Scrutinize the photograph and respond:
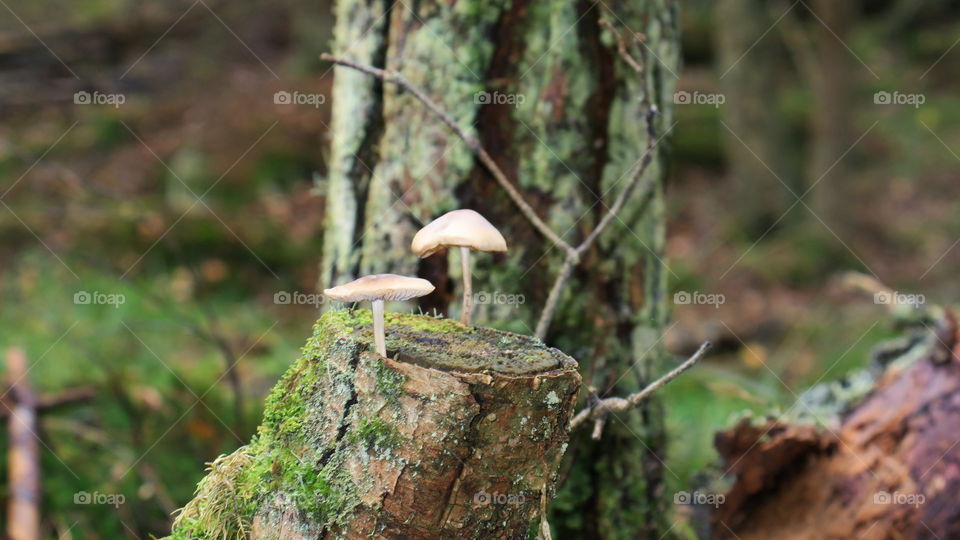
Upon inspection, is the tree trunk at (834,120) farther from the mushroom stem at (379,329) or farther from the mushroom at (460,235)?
the mushroom stem at (379,329)

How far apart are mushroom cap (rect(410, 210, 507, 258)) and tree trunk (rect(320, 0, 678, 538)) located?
82 centimetres

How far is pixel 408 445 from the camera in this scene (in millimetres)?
1612

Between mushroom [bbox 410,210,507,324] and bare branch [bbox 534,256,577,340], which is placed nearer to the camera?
mushroom [bbox 410,210,507,324]

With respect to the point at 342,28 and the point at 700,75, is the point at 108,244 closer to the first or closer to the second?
the point at 342,28

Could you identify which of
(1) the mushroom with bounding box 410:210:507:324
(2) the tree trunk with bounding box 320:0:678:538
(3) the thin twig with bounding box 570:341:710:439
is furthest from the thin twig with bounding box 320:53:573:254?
(1) the mushroom with bounding box 410:210:507:324

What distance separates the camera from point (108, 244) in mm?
7215

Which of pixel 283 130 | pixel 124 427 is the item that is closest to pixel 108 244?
pixel 283 130

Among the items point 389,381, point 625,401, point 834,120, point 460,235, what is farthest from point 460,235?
point 834,120

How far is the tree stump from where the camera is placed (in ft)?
5.29

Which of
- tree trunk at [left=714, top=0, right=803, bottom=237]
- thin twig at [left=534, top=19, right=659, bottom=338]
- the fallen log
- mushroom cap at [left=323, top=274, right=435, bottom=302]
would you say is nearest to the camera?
mushroom cap at [left=323, top=274, right=435, bottom=302]

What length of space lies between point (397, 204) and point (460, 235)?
0.95 m

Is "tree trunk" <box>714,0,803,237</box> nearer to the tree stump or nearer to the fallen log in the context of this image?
the fallen log

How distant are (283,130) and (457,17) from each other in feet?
23.3

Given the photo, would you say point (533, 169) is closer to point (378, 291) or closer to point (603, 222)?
point (603, 222)
